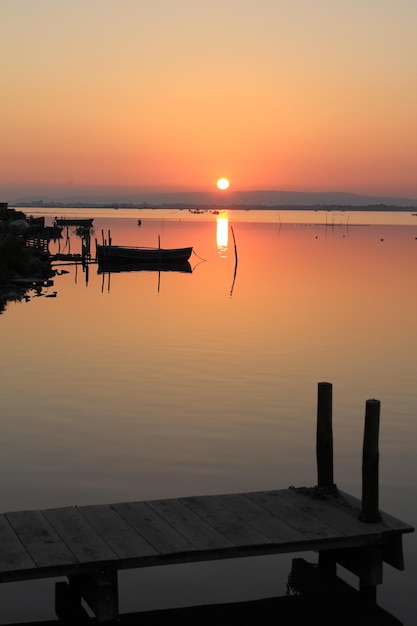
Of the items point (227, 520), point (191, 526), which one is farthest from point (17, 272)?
point (191, 526)

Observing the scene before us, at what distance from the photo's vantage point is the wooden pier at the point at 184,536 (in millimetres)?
10617

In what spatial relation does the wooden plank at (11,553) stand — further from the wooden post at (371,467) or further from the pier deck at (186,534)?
the wooden post at (371,467)

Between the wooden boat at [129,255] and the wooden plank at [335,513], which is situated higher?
the wooden boat at [129,255]

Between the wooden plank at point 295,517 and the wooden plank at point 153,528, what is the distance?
58.1 inches

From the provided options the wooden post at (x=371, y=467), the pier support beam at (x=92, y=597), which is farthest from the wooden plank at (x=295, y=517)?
the pier support beam at (x=92, y=597)

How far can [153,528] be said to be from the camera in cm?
1150

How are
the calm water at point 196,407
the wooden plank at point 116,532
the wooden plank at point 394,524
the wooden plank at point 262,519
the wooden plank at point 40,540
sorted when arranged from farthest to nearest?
1. the calm water at point 196,407
2. the wooden plank at point 394,524
3. the wooden plank at point 262,519
4. the wooden plank at point 116,532
5. the wooden plank at point 40,540

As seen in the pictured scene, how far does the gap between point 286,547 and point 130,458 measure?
734 cm

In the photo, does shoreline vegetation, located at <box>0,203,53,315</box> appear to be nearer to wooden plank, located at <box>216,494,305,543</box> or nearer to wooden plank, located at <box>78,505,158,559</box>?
wooden plank, located at <box>216,494,305,543</box>

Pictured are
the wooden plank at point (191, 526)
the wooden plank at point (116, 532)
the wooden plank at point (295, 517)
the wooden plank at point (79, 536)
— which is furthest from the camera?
the wooden plank at point (295, 517)

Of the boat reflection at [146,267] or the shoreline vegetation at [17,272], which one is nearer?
the shoreline vegetation at [17,272]

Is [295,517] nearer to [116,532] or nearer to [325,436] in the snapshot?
[325,436]

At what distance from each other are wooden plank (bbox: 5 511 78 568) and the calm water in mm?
1120

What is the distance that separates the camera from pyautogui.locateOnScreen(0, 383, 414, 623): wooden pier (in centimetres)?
1062
